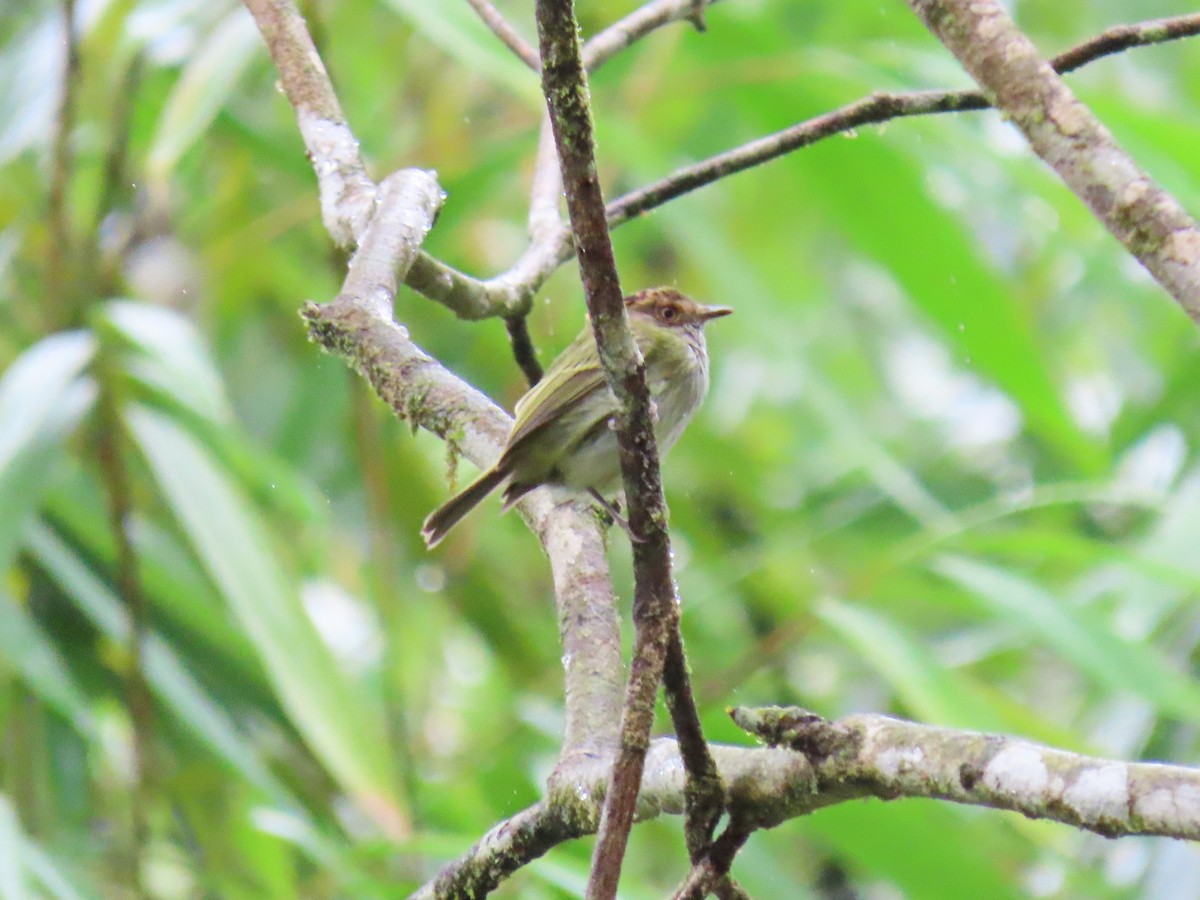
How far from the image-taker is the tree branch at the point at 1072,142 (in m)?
1.54

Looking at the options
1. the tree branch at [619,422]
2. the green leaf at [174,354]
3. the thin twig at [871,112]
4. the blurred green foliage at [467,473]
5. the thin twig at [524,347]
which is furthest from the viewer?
the blurred green foliage at [467,473]

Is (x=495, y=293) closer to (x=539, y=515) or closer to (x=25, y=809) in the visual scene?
(x=539, y=515)

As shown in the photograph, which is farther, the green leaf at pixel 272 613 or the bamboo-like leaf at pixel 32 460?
the bamboo-like leaf at pixel 32 460

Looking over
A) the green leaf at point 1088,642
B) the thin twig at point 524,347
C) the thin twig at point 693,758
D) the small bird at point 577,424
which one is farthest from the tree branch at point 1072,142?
the green leaf at point 1088,642

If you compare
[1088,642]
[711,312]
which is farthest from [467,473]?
[1088,642]

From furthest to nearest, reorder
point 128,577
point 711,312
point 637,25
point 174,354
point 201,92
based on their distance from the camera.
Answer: point 128,577, point 711,312, point 201,92, point 174,354, point 637,25

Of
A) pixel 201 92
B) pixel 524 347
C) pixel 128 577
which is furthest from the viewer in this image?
pixel 128 577

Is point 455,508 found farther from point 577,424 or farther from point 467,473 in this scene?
point 467,473

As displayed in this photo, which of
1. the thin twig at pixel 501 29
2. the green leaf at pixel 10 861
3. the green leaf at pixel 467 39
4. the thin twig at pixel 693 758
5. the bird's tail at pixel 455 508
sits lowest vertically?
the thin twig at pixel 693 758

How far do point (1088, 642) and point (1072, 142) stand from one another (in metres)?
1.97

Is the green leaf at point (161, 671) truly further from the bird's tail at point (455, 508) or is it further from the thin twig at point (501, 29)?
the thin twig at point (501, 29)

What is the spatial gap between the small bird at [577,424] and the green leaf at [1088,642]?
80 cm

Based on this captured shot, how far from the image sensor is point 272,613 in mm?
3734

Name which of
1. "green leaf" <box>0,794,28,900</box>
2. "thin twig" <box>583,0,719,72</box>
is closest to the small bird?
"thin twig" <box>583,0,719,72</box>
